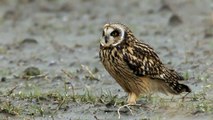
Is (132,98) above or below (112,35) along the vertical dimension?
below

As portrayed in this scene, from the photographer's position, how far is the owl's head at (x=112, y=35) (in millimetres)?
9609

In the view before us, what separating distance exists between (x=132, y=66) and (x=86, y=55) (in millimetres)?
4033

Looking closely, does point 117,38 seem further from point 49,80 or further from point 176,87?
point 49,80

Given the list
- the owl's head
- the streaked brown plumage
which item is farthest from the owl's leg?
the owl's head

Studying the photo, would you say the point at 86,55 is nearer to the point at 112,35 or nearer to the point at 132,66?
the point at 112,35

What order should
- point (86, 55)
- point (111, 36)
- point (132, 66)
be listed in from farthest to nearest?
point (86, 55), point (111, 36), point (132, 66)

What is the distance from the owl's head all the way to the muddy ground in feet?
1.90

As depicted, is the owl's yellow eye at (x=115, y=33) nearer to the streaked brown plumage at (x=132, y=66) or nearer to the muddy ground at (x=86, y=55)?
the streaked brown plumage at (x=132, y=66)

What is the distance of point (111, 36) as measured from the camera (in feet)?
31.6

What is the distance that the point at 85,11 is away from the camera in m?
17.2

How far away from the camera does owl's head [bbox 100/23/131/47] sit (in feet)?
31.5

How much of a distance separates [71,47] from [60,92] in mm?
3468

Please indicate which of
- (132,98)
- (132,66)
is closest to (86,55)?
(132,98)

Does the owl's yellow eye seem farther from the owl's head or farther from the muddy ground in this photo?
the muddy ground
